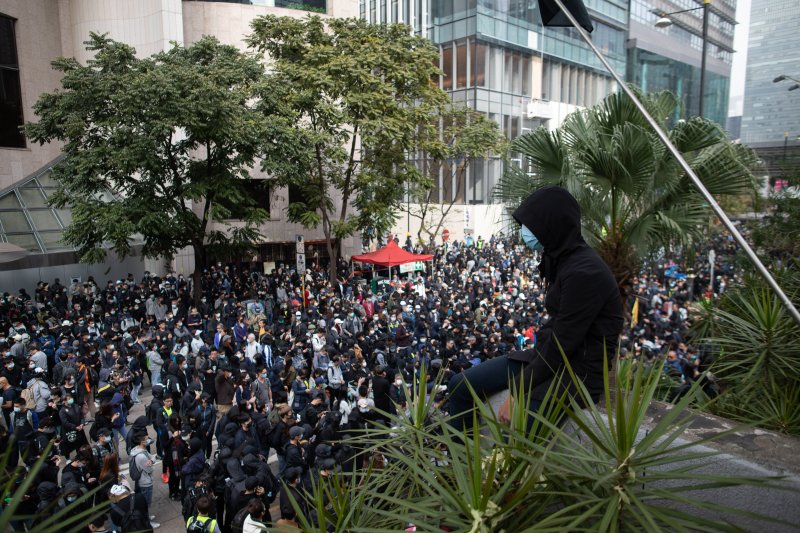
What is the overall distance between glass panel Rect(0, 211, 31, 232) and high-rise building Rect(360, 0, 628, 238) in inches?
834

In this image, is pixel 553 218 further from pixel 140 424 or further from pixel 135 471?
pixel 140 424

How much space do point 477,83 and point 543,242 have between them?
114ft

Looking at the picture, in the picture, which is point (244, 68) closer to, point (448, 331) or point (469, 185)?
point (448, 331)

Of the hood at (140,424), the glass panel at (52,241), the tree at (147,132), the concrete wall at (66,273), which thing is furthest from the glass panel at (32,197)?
the hood at (140,424)

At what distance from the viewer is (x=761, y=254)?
6.97m

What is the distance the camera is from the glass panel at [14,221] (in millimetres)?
20180

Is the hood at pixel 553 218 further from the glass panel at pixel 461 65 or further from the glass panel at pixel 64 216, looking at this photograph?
the glass panel at pixel 461 65

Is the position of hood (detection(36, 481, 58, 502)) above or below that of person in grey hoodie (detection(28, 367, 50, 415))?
above

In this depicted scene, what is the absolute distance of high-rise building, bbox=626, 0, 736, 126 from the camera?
51969mm

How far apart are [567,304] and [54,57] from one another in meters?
29.2

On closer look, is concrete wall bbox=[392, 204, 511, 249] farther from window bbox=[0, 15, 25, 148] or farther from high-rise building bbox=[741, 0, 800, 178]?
window bbox=[0, 15, 25, 148]

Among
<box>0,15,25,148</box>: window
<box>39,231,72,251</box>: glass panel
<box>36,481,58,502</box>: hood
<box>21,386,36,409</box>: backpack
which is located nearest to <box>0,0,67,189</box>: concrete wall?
<box>0,15,25,148</box>: window

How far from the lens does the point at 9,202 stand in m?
21.1

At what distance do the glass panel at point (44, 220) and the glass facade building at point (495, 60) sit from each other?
19.8 meters
